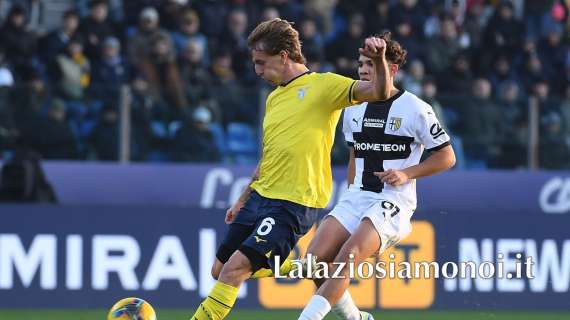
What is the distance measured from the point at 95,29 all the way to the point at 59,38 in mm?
526

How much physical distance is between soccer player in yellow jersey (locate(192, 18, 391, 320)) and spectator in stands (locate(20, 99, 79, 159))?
6.34 metres


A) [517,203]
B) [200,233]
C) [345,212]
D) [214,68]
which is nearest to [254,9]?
[214,68]

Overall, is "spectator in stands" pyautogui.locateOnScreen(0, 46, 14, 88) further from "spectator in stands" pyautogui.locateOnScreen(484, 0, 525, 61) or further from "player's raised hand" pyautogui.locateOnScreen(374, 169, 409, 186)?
"player's raised hand" pyautogui.locateOnScreen(374, 169, 409, 186)

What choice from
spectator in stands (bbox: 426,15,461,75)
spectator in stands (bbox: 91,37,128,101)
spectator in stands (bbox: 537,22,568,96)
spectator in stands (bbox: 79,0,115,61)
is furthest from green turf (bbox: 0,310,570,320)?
spectator in stands (bbox: 537,22,568,96)

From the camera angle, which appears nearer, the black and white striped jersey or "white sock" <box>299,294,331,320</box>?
"white sock" <box>299,294,331,320</box>

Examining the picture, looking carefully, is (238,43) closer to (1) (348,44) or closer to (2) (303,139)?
(1) (348,44)

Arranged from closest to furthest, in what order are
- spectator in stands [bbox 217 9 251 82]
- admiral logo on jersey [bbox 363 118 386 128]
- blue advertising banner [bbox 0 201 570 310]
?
admiral logo on jersey [bbox 363 118 386 128] → blue advertising banner [bbox 0 201 570 310] → spectator in stands [bbox 217 9 251 82]

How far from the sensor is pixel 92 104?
49.4 feet

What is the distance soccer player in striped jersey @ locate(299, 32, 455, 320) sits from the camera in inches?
354

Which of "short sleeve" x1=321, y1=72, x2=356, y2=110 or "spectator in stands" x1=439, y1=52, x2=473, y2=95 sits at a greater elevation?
"short sleeve" x1=321, y1=72, x2=356, y2=110

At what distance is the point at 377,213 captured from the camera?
9008 mm

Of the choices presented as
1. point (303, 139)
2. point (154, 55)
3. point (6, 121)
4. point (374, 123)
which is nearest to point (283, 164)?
point (303, 139)

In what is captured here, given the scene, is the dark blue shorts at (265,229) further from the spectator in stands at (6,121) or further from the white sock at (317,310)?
the spectator in stands at (6,121)

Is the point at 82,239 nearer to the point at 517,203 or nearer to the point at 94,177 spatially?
the point at 94,177
